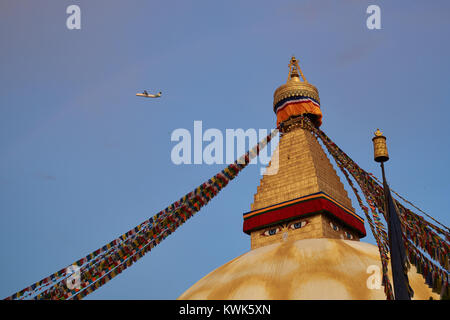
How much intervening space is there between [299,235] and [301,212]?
0.70 m

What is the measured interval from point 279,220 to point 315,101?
6215 mm

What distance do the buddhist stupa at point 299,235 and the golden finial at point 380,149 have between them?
3087mm

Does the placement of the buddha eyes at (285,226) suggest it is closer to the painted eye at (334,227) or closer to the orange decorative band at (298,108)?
the painted eye at (334,227)

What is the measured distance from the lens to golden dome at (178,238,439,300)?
30.4 ft

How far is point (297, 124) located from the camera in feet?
57.0

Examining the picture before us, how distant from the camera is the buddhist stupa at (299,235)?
957 centimetres

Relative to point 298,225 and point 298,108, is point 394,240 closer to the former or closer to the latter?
point 298,225

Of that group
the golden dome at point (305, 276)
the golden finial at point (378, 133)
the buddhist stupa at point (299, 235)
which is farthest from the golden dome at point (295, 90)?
the golden finial at point (378, 133)

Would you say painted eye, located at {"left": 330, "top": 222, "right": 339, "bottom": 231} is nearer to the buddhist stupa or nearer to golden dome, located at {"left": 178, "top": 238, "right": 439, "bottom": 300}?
the buddhist stupa

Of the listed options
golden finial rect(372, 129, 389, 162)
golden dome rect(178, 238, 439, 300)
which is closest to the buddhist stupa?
golden dome rect(178, 238, 439, 300)

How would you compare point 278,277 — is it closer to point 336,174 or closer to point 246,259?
point 246,259

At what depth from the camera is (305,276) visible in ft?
32.2

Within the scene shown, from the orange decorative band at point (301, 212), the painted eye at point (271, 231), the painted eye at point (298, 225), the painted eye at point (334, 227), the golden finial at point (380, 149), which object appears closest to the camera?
the golden finial at point (380, 149)
